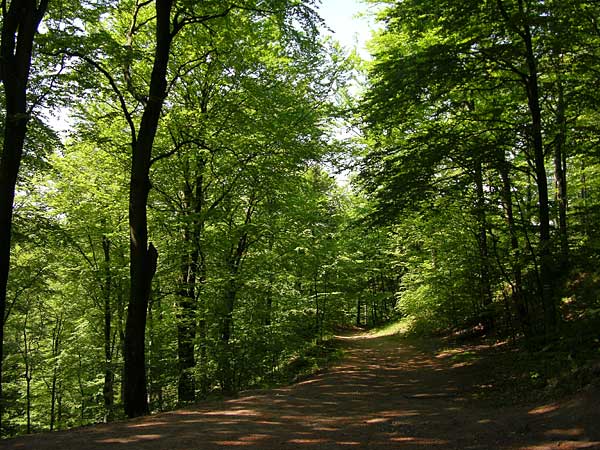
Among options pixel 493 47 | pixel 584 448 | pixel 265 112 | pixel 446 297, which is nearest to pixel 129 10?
pixel 265 112

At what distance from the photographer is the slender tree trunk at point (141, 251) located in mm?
8586

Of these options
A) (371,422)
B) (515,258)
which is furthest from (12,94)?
(515,258)

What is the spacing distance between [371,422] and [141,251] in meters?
5.68

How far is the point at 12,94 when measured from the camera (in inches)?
315

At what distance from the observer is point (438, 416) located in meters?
6.45

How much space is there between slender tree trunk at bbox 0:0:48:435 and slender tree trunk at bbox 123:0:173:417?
2.13m

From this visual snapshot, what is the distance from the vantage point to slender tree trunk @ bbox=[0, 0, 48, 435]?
7.87m

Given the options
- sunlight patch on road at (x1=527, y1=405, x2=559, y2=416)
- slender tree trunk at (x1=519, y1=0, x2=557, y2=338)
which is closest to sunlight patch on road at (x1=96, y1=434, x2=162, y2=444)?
sunlight patch on road at (x1=527, y1=405, x2=559, y2=416)

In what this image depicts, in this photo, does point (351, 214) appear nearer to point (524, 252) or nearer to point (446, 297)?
point (446, 297)

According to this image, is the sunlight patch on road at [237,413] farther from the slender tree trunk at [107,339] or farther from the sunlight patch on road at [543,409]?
the slender tree trunk at [107,339]

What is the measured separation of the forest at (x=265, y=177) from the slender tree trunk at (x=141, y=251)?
4 cm

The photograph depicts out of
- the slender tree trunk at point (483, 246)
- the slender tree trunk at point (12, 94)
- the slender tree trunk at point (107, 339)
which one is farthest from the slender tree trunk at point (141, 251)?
the slender tree trunk at point (483, 246)

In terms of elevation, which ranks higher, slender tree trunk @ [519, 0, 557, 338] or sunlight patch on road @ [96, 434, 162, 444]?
slender tree trunk @ [519, 0, 557, 338]

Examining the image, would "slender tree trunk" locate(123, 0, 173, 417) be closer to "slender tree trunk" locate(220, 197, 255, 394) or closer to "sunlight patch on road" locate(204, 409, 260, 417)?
"sunlight patch on road" locate(204, 409, 260, 417)
